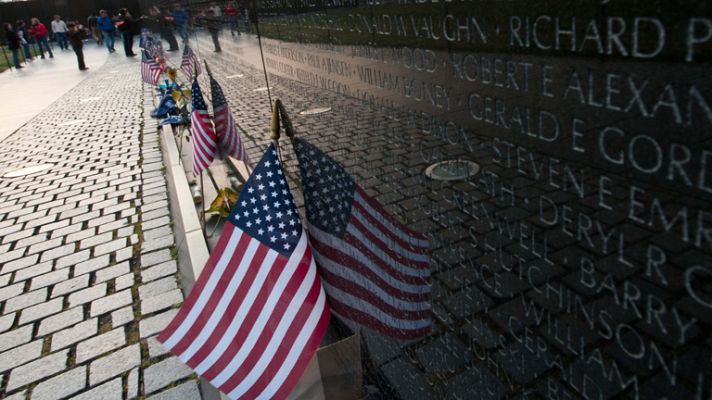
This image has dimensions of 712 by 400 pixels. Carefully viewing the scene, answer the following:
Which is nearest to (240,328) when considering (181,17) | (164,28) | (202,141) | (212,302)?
(212,302)

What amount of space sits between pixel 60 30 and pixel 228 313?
37890 millimetres

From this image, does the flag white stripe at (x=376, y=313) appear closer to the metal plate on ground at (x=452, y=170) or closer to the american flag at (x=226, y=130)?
the metal plate on ground at (x=452, y=170)

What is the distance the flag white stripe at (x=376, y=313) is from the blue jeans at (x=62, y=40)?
124 feet

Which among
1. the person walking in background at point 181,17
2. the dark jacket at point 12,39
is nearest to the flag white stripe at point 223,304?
the person walking in background at point 181,17

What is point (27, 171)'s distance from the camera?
9180 millimetres

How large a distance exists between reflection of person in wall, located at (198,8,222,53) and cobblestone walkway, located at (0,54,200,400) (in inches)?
85.4

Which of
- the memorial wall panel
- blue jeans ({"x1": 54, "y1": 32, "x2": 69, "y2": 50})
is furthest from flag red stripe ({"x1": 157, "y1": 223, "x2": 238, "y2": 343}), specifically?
blue jeans ({"x1": 54, "y1": 32, "x2": 69, "y2": 50})

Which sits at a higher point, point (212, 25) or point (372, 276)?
point (212, 25)

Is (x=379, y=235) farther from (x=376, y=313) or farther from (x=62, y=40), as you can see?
(x=62, y=40)

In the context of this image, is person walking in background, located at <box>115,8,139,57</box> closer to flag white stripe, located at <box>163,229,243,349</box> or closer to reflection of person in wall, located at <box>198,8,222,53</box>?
reflection of person in wall, located at <box>198,8,222,53</box>

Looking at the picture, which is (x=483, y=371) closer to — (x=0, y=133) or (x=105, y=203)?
(x=105, y=203)

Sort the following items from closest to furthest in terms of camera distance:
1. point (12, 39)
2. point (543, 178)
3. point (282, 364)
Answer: point (543, 178)
point (282, 364)
point (12, 39)

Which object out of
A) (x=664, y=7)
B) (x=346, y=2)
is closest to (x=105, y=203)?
(x=346, y=2)

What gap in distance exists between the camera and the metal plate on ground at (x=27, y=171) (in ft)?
29.7
